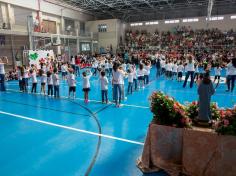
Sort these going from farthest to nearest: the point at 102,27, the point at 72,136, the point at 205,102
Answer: the point at 102,27, the point at 72,136, the point at 205,102

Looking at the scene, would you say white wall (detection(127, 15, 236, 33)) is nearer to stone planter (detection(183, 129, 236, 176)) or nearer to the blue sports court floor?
the blue sports court floor

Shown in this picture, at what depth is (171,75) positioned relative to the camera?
14695 millimetres

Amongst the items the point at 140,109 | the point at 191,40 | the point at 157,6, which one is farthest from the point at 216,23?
the point at 140,109

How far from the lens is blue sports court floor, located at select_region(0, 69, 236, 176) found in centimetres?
404

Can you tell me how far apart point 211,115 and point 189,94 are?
20.0 feet

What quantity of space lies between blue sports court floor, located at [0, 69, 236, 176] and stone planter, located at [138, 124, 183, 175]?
0.19m

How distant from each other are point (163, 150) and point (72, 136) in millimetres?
2657

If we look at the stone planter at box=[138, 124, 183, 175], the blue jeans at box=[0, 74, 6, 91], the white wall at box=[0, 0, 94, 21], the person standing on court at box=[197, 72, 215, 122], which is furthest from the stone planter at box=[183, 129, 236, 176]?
the white wall at box=[0, 0, 94, 21]

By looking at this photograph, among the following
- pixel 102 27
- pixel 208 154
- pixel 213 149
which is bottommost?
pixel 208 154

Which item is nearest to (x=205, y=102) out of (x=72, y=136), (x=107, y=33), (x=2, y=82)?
(x=72, y=136)

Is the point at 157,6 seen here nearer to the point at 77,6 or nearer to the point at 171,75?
the point at 77,6

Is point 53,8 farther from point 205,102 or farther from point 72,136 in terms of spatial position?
point 205,102

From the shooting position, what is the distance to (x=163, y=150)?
384 cm

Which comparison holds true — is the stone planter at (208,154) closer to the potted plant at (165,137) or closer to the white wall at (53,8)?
the potted plant at (165,137)
